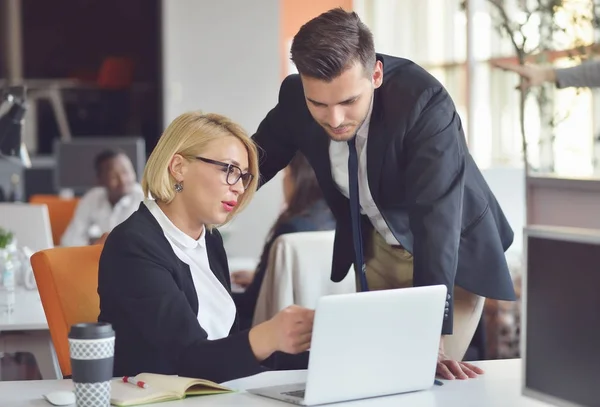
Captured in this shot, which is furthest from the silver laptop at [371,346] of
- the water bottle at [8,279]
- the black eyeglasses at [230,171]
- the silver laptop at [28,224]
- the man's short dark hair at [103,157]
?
the man's short dark hair at [103,157]

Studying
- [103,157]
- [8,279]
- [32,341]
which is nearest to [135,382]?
[32,341]

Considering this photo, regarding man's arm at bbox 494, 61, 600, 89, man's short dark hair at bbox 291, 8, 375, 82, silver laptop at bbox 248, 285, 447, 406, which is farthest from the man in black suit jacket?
man's arm at bbox 494, 61, 600, 89

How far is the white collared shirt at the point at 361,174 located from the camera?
96.7 inches

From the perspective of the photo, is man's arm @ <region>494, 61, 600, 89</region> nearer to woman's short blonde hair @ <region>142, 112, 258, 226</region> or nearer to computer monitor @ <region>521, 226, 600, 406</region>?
woman's short blonde hair @ <region>142, 112, 258, 226</region>

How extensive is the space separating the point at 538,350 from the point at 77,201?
4731 mm

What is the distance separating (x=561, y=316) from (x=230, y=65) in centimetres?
705

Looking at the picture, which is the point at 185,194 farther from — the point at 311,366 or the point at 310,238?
the point at 310,238

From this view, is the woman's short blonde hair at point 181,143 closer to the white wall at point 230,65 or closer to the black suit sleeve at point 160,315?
the black suit sleeve at point 160,315

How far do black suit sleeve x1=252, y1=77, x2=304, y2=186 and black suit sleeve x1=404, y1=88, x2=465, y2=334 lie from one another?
0.38 m

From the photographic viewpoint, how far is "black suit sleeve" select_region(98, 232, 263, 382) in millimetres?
1894

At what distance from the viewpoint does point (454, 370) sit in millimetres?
2027

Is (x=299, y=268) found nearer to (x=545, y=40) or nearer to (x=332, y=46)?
(x=332, y=46)

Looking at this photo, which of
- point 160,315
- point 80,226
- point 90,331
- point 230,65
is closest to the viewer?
point 90,331

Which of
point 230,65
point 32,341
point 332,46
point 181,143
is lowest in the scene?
point 32,341
